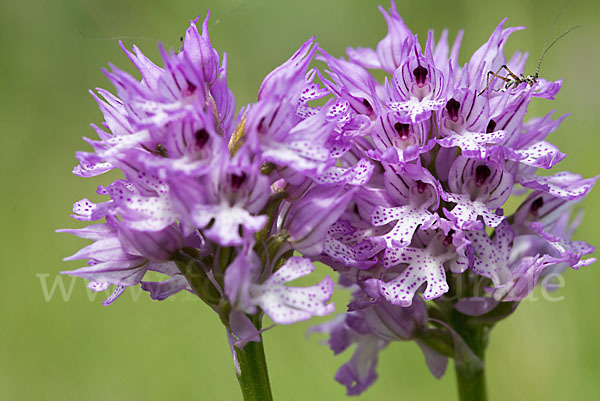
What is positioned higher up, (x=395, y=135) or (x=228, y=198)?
(x=395, y=135)

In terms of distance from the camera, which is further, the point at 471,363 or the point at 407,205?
the point at 471,363

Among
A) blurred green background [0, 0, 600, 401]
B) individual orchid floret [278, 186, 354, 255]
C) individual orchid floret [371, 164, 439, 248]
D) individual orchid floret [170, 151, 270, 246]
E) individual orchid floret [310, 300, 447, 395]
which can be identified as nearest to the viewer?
individual orchid floret [170, 151, 270, 246]

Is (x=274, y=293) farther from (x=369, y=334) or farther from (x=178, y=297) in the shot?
(x=178, y=297)

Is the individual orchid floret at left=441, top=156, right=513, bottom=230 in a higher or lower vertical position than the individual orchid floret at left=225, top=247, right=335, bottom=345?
higher

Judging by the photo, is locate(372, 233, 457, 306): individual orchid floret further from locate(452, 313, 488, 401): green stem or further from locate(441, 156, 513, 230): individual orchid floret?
locate(452, 313, 488, 401): green stem

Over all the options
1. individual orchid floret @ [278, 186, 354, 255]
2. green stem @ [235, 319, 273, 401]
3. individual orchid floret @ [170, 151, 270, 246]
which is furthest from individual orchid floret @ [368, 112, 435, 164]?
green stem @ [235, 319, 273, 401]

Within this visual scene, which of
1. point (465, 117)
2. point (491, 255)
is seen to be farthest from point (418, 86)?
point (491, 255)

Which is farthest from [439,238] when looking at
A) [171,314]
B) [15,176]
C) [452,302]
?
[15,176]
